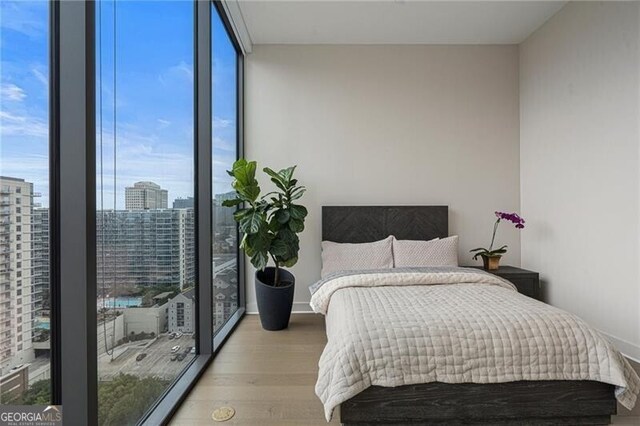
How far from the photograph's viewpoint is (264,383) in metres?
2.21

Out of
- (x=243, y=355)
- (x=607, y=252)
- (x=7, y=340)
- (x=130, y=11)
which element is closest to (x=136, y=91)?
(x=130, y=11)

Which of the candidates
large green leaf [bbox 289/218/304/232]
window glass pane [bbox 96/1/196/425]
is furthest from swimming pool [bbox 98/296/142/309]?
large green leaf [bbox 289/218/304/232]

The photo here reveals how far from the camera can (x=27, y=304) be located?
1.10 m

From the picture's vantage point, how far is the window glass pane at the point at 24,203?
1.04 metres

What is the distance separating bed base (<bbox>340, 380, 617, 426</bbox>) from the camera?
1685 millimetres

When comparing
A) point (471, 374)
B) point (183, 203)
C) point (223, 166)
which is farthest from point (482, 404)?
point (223, 166)

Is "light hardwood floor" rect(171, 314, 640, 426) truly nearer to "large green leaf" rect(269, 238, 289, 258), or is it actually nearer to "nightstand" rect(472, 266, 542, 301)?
"large green leaf" rect(269, 238, 289, 258)

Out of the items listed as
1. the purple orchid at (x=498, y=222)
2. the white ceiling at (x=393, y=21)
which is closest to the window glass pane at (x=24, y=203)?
the white ceiling at (x=393, y=21)

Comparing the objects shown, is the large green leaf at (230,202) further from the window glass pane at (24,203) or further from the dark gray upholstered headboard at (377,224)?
the window glass pane at (24,203)

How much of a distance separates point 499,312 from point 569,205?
1782mm

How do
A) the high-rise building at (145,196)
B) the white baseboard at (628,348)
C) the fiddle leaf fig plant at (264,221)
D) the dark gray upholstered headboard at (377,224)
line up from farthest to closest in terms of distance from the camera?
the dark gray upholstered headboard at (377,224)
the fiddle leaf fig plant at (264,221)
the white baseboard at (628,348)
the high-rise building at (145,196)

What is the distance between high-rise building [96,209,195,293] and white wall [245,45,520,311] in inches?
61.8

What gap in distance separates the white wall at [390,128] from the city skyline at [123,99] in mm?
898

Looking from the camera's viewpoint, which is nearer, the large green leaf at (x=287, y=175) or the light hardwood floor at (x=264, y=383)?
the light hardwood floor at (x=264, y=383)
